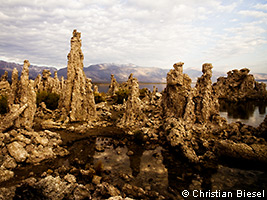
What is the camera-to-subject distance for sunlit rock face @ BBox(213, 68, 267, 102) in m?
75.2

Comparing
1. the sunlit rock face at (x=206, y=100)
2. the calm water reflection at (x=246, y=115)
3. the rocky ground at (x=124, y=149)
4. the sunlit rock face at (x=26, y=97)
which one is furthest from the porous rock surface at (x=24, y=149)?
the calm water reflection at (x=246, y=115)

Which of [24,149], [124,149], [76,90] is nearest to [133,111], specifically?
[124,149]

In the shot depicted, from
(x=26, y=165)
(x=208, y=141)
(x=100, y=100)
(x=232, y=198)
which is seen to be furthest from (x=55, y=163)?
(x=100, y=100)

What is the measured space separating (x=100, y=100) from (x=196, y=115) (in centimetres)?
3033

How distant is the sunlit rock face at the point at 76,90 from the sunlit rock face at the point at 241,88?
6814 cm

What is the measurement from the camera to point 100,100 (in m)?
48.5

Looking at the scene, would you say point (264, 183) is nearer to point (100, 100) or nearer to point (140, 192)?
point (140, 192)

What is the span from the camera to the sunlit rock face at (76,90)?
28856 mm

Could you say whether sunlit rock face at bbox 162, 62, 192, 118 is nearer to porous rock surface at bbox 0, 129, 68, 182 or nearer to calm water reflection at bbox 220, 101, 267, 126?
calm water reflection at bbox 220, 101, 267, 126

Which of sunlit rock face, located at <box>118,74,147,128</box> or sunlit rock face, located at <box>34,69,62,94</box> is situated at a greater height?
sunlit rock face, located at <box>34,69,62,94</box>

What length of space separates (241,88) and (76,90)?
80.2 metres

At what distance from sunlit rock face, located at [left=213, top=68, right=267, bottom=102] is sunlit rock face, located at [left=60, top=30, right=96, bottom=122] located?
68138 millimetres

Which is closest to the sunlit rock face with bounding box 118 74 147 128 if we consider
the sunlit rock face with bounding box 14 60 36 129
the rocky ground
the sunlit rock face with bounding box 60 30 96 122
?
the rocky ground

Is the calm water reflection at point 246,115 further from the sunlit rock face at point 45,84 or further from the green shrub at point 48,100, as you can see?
the sunlit rock face at point 45,84
